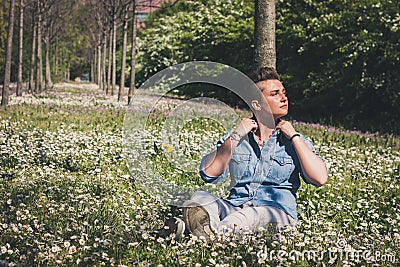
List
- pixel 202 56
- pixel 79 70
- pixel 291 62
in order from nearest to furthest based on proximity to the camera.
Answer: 1. pixel 291 62
2. pixel 202 56
3. pixel 79 70

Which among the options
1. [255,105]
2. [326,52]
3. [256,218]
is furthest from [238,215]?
[326,52]

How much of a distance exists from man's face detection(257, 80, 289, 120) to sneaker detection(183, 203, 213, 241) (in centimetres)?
111

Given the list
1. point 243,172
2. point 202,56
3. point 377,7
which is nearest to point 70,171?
point 243,172

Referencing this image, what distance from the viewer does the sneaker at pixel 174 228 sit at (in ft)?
14.3

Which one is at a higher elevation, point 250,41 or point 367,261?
point 250,41

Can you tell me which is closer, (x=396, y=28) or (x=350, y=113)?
(x=396, y=28)

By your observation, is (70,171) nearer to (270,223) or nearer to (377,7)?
(270,223)

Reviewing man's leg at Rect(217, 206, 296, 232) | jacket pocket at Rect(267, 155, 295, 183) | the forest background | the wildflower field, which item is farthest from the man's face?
the forest background

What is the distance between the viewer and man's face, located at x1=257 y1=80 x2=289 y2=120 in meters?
4.80

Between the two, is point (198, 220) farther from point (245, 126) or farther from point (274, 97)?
point (274, 97)

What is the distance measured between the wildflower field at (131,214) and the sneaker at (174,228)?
0.08 m

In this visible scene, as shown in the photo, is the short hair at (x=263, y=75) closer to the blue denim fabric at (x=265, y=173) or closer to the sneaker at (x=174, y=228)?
the blue denim fabric at (x=265, y=173)

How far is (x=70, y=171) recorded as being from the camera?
7.17 m

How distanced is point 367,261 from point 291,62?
15.8m
